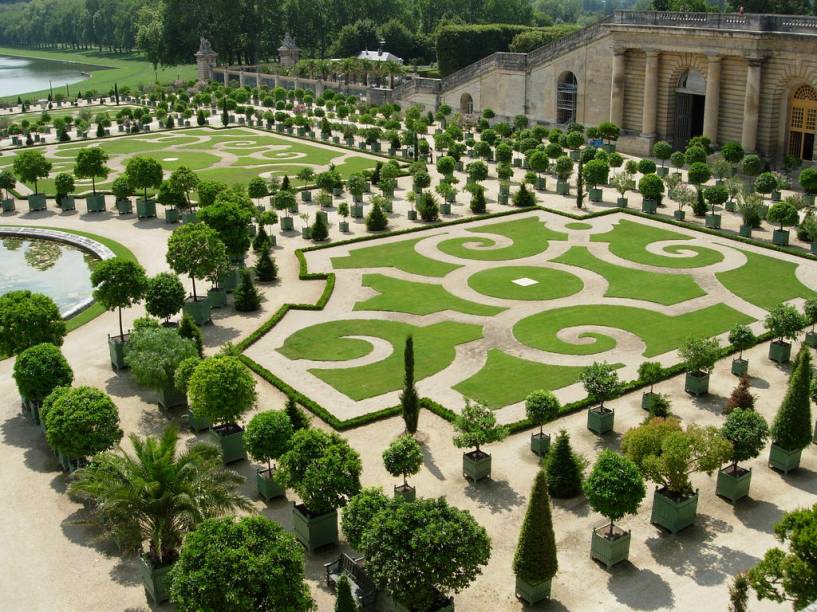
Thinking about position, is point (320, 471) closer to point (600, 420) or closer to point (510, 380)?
point (600, 420)

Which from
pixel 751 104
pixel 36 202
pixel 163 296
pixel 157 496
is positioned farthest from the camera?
pixel 751 104

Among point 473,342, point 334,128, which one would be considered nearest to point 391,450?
point 473,342

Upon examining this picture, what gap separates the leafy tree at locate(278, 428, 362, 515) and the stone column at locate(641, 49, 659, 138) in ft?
206

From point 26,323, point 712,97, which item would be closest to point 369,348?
point 26,323

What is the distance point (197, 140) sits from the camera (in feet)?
316

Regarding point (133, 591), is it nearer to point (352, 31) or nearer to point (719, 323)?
point (719, 323)

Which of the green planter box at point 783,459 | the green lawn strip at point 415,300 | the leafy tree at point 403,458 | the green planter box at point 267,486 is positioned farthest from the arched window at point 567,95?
the green planter box at point 267,486

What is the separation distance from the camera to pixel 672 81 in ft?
271

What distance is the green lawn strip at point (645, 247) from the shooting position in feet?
173

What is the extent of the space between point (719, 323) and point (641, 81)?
153 ft

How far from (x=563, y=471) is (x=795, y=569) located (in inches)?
361

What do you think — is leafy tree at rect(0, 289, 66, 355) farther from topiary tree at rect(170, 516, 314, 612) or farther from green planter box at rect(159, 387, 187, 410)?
topiary tree at rect(170, 516, 314, 612)

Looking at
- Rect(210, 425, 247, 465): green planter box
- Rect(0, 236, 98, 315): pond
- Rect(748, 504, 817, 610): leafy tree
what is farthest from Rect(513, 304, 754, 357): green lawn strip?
Rect(0, 236, 98, 315): pond

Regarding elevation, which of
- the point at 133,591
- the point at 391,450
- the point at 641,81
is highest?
the point at 641,81
